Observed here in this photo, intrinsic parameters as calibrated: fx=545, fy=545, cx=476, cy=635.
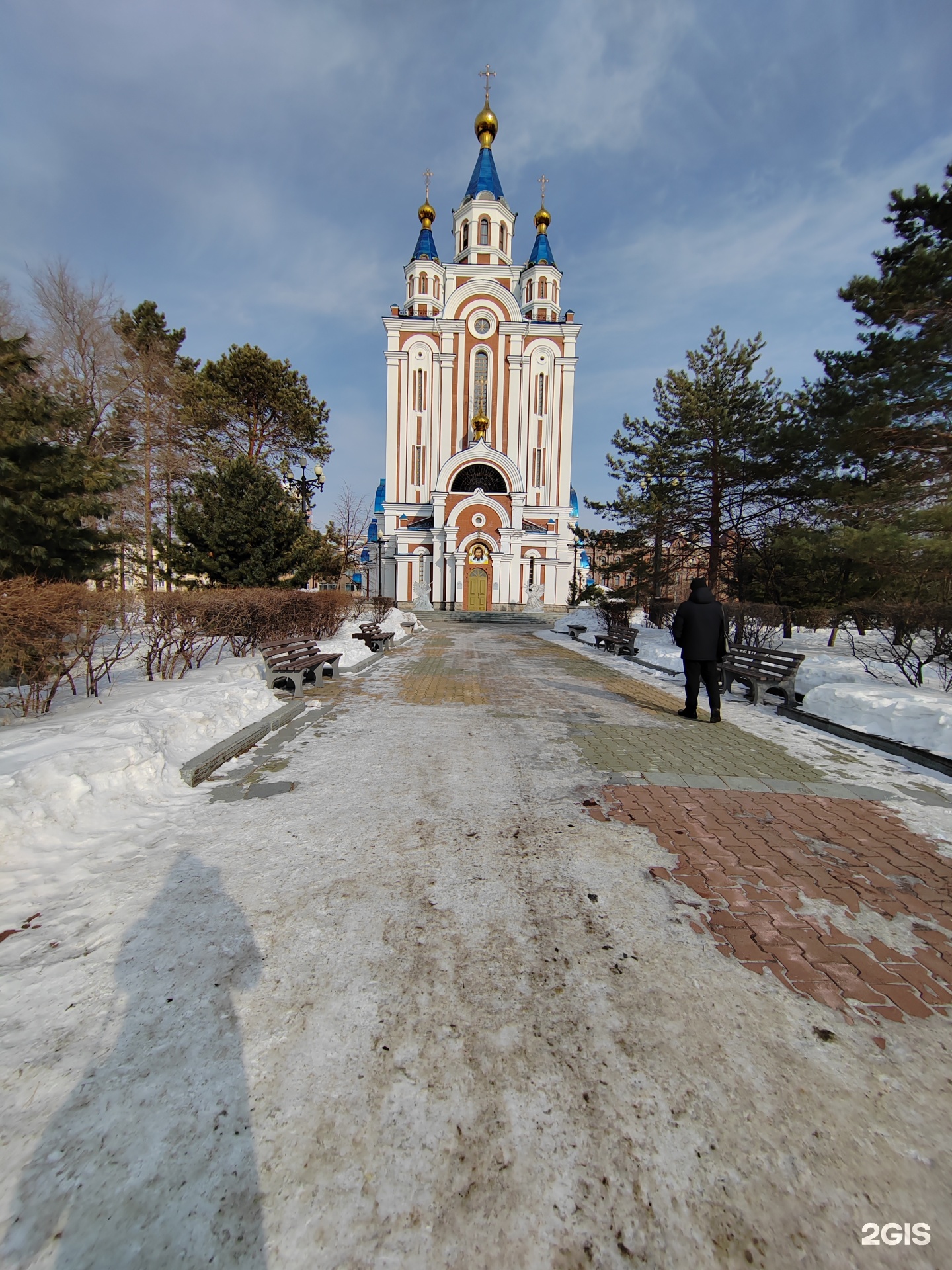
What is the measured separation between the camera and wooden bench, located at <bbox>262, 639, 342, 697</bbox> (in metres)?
7.90

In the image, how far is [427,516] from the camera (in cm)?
3703

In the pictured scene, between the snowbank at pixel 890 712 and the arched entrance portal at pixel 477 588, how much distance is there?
27.2 meters

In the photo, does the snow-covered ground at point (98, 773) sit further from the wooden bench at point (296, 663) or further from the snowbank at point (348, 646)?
the snowbank at point (348, 646)

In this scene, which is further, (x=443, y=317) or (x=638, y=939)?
(x=443, y=317)

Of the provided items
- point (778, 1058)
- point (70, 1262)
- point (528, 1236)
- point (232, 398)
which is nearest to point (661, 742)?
point (778, 1058)

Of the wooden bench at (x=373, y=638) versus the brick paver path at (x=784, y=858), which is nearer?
the brick paver path at (x=784, y=858)

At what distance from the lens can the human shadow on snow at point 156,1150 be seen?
136 centimetres

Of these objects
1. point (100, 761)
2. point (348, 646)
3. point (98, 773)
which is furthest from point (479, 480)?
point (98, 773)

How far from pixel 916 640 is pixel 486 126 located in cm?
4885

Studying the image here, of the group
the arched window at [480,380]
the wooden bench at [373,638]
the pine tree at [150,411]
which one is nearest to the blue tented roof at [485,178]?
the arched window at [480,380]

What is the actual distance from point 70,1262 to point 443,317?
4275 cm

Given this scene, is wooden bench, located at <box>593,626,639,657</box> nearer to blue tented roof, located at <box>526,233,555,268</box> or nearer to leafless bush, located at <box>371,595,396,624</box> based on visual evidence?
leafless bush, located at <box>371,595,396,624</box>

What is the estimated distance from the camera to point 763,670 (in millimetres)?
8148

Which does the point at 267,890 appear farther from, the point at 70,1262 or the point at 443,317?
the point at 443,317
